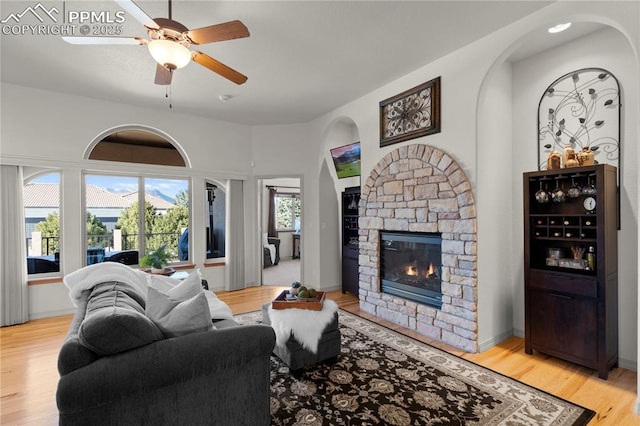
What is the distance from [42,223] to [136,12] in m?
3.90

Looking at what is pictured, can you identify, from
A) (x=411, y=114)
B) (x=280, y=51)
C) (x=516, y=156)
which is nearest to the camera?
(x=280, y=51)

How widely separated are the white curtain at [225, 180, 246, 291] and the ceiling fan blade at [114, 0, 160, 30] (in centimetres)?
376

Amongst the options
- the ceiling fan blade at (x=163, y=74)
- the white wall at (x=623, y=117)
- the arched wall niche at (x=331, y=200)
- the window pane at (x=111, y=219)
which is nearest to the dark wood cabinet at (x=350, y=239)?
the arched wall niche at (x=331, y=200)

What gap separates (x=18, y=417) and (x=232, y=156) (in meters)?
4.25

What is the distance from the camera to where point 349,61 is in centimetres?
337

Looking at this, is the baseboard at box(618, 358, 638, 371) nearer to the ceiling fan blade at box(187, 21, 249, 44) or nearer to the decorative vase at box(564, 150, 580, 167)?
the decorative vase at box(564, 150, 580, 167)

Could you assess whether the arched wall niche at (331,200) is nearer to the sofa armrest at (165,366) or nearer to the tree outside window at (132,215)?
the tree outside window at (132,215)

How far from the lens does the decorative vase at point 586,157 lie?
266cm

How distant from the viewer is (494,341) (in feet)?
10.4

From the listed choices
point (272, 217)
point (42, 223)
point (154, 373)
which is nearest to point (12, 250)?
point (42, 223)

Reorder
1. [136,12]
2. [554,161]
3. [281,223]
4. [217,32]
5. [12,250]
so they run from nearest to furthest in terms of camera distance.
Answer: [136,12] → [217,32] → [554,161] → [12,250] → [281,223]

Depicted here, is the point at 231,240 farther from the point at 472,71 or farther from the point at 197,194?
the point at 472,71

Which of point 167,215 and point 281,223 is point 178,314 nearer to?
point 167,215

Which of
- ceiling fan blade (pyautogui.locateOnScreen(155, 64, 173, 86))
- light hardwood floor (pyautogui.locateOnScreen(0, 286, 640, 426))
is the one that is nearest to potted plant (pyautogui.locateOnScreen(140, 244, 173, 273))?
light hardwood floor (pyautogui.locateOnScreen(0, 286, 640, 426))
